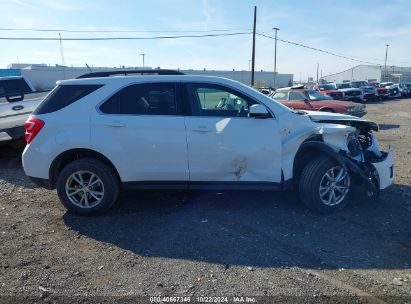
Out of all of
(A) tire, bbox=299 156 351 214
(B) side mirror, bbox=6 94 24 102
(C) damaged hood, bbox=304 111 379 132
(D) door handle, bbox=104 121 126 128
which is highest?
(B) side mirror, bbox=6 94 24 102

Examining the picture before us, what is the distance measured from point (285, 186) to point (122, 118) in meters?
2.29

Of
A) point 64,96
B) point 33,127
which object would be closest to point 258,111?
point 64,96

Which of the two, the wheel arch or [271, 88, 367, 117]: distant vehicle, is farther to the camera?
[271, 88, 367, 117]: distant vehicle

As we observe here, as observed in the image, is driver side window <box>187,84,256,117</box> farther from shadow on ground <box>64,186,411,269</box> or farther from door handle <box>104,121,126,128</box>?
shadow on ground <box>64,186,411,269</box>

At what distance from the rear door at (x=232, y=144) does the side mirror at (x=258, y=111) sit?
7 centimetres

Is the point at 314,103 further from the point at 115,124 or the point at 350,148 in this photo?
the point at 115,124

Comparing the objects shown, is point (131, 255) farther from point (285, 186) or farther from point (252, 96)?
point (252, 96)

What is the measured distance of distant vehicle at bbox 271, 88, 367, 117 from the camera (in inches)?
587

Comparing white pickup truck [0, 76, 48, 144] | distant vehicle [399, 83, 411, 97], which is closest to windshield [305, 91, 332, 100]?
white pickup truck [0, 76, 48, 144]

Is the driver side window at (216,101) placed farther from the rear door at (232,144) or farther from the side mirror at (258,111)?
the side mirror at (258,111)

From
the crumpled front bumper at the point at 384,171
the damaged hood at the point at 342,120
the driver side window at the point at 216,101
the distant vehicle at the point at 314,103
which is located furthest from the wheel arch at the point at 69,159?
the distant vehicle at the point at 314,103

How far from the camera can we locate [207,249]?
13.9ft

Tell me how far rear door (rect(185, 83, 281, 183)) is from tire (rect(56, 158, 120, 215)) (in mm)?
1093

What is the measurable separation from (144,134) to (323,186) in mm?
2428
